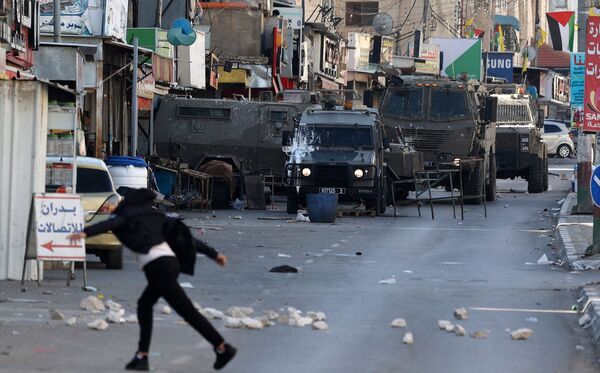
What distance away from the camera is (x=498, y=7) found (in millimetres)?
106938

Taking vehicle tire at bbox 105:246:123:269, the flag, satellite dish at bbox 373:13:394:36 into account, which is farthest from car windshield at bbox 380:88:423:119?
satellite dish at bbox 373:13:394:36

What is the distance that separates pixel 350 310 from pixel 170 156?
2169 centimetres

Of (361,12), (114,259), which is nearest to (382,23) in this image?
(361,12)

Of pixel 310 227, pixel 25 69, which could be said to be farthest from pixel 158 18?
pixel 310 227

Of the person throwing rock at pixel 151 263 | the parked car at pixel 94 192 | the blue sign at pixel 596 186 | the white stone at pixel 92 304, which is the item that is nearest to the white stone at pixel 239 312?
the white stone at pixel 92 304

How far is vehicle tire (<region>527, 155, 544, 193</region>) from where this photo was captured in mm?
41094

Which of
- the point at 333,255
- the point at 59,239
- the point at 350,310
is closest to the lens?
the point at 350,310

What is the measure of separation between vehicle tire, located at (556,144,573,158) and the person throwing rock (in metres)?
60.2

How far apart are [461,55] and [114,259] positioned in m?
54.7

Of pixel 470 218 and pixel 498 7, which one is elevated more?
pixel 498 7

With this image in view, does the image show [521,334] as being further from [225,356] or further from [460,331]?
[225,356]

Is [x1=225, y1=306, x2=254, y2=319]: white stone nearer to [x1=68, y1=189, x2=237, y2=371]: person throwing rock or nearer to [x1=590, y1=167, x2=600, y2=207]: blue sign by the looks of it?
[x1=68, y1=189, x2=237, y2=371]: person throwing rock

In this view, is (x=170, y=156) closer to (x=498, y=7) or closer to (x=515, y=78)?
(x=515, y=78)

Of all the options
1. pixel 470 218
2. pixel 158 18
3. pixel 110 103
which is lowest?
pixel 470 218
